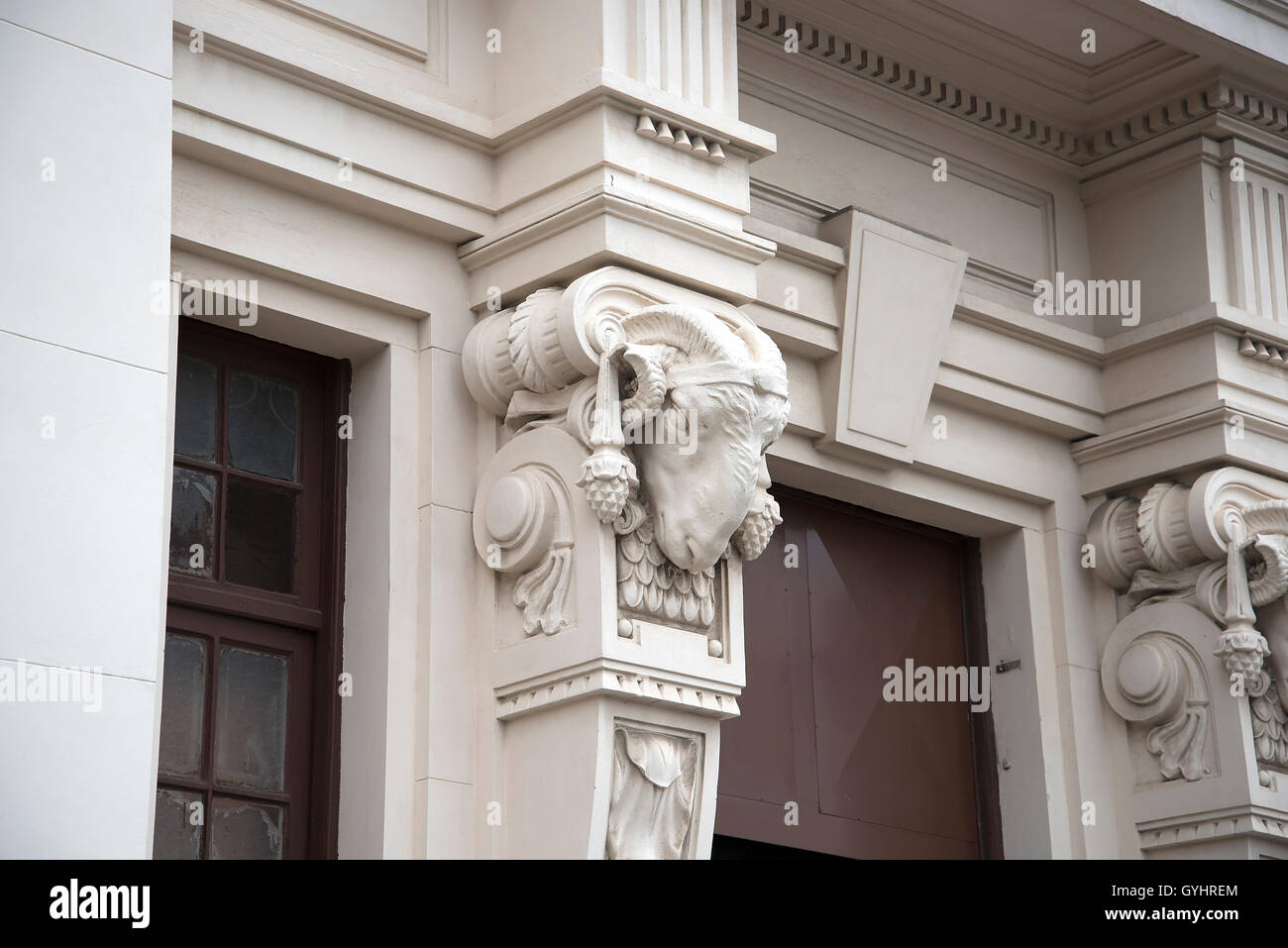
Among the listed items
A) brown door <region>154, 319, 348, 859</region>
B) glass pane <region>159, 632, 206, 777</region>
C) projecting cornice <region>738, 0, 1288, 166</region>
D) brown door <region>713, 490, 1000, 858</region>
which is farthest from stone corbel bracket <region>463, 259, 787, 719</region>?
projecting cornice <region>738, 0, 1288, 166</region>

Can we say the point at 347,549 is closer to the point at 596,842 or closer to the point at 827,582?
the point at 596,842

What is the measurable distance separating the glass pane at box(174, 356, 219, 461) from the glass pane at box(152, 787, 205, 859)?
0.99 meters

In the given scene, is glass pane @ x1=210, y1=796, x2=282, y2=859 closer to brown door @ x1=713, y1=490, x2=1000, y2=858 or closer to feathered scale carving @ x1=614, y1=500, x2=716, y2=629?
feathered scale carving @ x1=614, y1=500, x2=716, y2=629

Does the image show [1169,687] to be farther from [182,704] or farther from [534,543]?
[182,704]

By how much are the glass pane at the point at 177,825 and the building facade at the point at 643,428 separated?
2 cm

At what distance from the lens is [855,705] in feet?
26.9

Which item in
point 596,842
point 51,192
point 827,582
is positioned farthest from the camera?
point 827,582

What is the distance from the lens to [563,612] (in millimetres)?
6266

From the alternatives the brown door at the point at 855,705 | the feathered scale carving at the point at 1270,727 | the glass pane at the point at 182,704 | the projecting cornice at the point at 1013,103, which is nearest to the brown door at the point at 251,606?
the glass pane at the point at 182,704

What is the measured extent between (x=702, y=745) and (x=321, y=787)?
1.12m

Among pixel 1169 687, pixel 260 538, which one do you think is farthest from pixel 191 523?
pixel 1169 687

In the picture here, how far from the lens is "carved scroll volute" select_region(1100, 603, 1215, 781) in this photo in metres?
8.37

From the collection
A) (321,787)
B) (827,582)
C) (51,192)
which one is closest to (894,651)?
(827,582)

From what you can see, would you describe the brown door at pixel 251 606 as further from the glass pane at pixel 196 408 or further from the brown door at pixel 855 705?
the brown door at pixel 855 705
